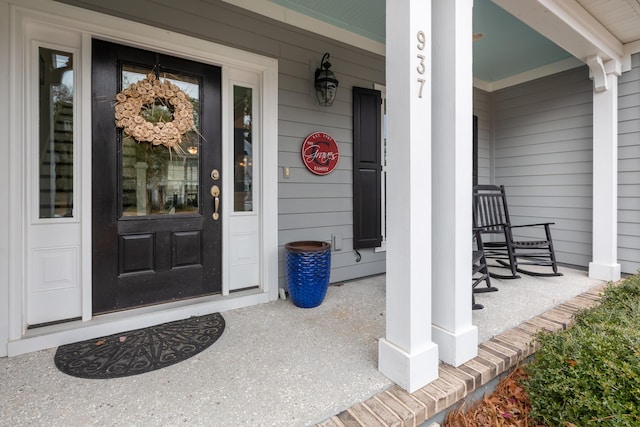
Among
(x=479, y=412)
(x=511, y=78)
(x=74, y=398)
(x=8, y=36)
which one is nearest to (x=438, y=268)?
(x=479, y=412)

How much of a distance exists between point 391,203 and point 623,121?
143 inches

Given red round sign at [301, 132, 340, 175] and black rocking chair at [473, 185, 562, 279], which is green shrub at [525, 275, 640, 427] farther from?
red round sign at [301, 132, 340, 175]

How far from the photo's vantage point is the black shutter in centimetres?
329

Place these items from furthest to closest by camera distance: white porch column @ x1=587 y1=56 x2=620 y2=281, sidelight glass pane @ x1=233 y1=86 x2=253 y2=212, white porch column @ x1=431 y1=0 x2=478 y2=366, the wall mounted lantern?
white porch column @ x1=587 y1=56 x2=620 y2=281 < the wall mounted lantern < sidelight glass pane @ x1=233 y1=86 x2=253 y2=212 < white porch column @ x1=431 y1=0 x2=478 y2=366

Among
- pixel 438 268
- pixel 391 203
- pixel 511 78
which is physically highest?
pixel 511 78

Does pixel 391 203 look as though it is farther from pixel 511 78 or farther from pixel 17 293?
pixel 511 78

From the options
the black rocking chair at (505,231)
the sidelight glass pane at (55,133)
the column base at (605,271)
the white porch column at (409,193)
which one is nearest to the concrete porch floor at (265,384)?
the white porch column at (409,193)

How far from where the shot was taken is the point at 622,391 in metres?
1.24

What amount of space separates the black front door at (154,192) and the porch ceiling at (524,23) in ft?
3.14

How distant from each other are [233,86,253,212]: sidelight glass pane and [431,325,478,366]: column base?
182cm

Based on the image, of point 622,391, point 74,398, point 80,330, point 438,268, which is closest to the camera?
point 622,391

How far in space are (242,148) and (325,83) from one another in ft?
3.28

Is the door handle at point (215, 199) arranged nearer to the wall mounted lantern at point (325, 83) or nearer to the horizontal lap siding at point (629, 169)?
the wall mounted lantern at point (325, 83)

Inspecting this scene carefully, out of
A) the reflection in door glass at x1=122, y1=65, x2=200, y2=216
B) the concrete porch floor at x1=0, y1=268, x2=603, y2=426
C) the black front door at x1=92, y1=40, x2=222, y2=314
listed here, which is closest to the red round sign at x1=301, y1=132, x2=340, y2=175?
the black front door at x1=92, y1=40, x2=222, y2=314
